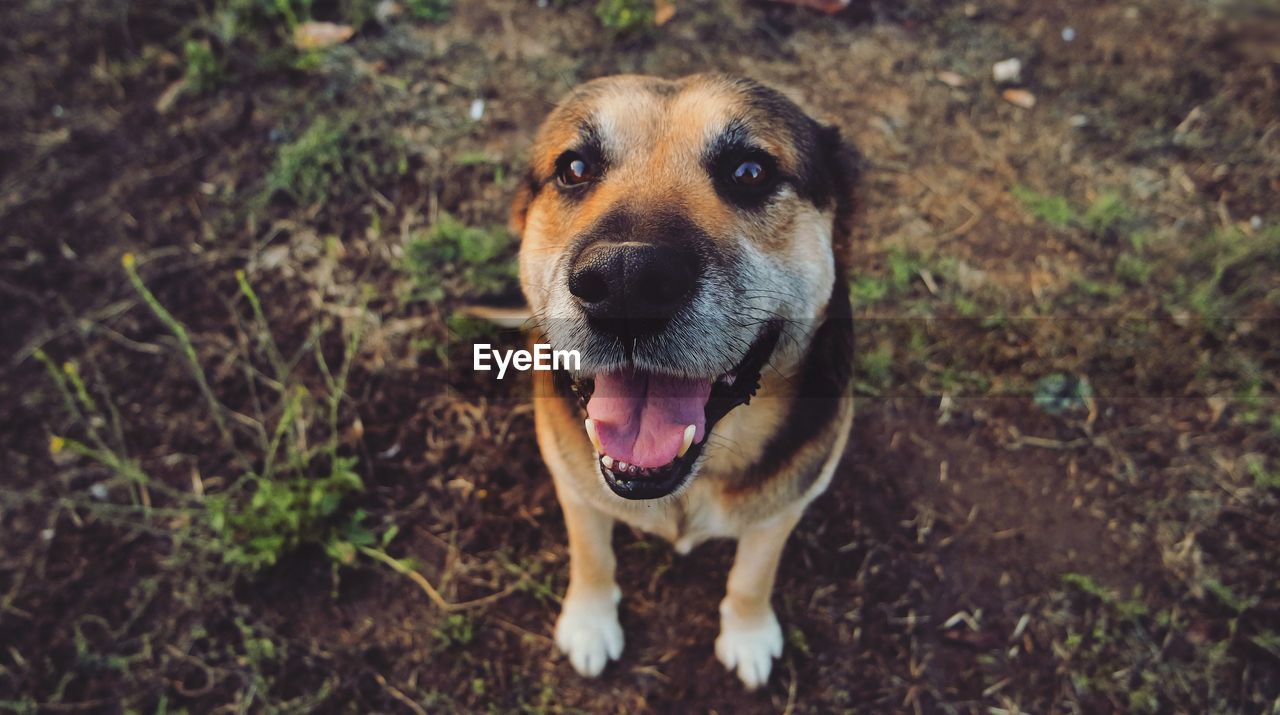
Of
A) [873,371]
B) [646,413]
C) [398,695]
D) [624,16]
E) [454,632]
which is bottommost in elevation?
[398,695]

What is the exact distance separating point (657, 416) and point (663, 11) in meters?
3.69

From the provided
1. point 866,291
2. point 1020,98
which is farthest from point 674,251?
point 1020,98

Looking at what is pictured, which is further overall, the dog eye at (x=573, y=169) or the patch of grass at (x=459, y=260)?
the patch of grass at (x=459, y=260)

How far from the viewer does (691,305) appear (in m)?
1.99

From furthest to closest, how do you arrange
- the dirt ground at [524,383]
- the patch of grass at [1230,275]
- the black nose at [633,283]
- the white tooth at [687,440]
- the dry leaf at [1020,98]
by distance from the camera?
the dry leaf at [1020,98] < the patch of grass at [1230,275] < the dirt ground at [524,383] < the white tooth at [687,440] < the black nose at [633,283]

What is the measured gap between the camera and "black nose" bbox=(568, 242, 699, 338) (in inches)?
74.9

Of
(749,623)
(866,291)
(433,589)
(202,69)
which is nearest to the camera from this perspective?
(749,623)

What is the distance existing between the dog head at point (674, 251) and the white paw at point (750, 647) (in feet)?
3.81

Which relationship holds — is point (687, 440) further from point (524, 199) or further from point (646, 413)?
point (524, 199)

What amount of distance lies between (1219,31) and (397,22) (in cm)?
531

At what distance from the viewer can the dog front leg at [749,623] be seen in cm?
292

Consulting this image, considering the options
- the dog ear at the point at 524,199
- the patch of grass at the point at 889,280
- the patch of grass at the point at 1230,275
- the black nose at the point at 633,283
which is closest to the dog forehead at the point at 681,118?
the dog ear at the point at 524,199

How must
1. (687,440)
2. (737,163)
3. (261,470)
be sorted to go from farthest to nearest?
1. (261,470)
2. (737,163)
3. (687,440)

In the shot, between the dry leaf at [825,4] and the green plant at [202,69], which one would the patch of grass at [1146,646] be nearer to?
the dry leaf at [825,4]
